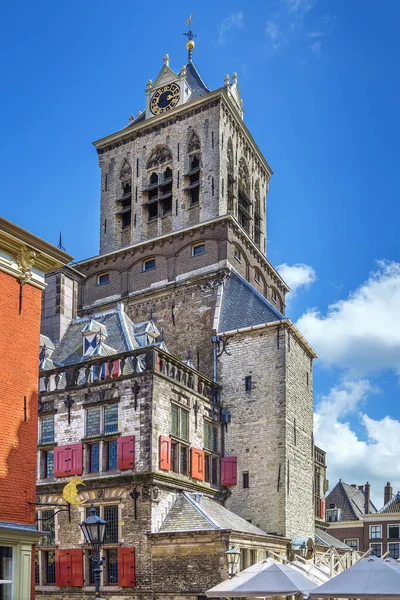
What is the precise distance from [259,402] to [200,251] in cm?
864

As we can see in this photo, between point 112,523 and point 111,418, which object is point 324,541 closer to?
point 112,523

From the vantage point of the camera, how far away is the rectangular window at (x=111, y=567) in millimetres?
24859

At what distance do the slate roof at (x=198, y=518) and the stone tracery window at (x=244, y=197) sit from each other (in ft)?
55.9

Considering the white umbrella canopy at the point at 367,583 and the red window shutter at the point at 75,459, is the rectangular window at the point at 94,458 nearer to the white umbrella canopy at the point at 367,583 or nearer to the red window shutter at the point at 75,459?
the red window shutter at the point at 75,459

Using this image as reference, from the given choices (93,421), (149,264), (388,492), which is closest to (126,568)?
(93,421)

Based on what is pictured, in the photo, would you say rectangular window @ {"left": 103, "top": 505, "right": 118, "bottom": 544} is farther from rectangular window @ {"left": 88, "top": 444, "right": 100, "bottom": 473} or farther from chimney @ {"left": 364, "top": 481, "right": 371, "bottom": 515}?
chimney @ {"left": 364, "top": 481, "right": 371, "bottom": 515}

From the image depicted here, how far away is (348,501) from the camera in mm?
55125

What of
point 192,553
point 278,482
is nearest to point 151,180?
point 278,482

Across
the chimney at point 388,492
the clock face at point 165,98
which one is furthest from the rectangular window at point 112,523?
the chimney at point 388,492

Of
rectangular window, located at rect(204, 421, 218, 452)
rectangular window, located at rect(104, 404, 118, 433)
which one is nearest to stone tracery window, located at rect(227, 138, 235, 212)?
rectangular window, located at rect(204, 421, 218, 452)

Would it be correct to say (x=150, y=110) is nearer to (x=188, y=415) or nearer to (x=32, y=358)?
(x=188, y=415)

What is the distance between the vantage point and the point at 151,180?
3906 centimetres

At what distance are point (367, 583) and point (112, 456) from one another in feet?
42.6

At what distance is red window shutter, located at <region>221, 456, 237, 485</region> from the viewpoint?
29.3 metres
